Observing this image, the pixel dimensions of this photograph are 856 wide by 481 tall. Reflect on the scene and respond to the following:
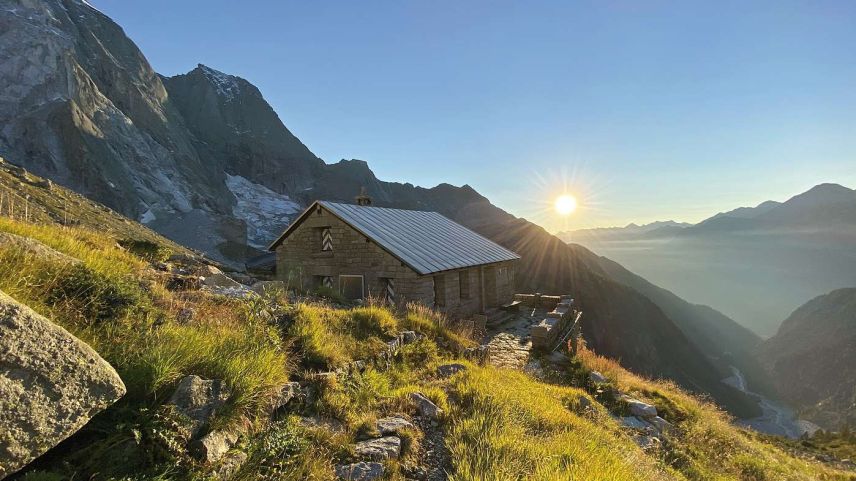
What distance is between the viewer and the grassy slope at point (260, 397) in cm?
339

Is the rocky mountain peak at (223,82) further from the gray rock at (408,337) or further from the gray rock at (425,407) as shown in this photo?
the gray rock at (425,407)

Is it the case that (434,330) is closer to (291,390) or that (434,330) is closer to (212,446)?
(291,390)

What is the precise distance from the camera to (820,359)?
12438 cm

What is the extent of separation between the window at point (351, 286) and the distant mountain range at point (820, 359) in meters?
112

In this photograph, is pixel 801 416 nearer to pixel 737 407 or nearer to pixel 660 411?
pixel 737 407

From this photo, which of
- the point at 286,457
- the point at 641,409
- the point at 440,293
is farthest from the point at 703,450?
the point at 440,293

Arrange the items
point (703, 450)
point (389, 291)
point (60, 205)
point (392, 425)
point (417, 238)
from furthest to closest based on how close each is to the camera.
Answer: point (60, 205)
point (417, 238)
point (389, 291)
point (703, 450)
point (392, 425)

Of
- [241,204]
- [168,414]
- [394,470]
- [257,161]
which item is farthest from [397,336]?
[257,161]

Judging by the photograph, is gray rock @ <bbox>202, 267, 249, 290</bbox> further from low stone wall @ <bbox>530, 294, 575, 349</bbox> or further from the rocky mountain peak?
the rocky mountain peak

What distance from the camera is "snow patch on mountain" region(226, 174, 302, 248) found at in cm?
10519

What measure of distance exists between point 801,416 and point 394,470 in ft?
450

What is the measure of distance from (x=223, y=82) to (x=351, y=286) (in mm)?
183503

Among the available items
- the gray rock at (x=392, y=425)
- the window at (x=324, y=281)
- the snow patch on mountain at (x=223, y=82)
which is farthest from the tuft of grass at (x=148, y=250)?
the snow patch on mountain at (x=223, y=82)

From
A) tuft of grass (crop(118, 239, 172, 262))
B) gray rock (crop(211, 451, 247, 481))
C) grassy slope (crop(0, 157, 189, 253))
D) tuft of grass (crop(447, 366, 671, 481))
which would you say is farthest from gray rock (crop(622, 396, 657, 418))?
grassy slope (crop(0, 157, 189, 253))
